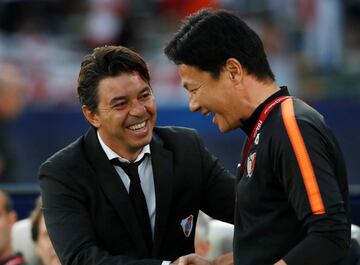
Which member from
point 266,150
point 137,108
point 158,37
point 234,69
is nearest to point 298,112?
point 266,150

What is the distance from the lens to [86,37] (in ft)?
34.3

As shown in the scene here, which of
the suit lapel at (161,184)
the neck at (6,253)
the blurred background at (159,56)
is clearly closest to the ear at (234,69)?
the suit lapel at (161,184)

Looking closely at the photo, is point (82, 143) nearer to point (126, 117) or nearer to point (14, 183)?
point (126, 117)

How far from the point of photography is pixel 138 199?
3660 mm

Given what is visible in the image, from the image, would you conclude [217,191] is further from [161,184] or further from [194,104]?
[194,104]

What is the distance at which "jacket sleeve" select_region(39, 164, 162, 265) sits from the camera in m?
3.48

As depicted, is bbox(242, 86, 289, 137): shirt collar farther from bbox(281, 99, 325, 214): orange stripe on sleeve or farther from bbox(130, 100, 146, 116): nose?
bbox(130, 100, 146, 116): nose

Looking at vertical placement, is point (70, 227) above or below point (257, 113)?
below

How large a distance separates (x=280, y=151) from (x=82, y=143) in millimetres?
1062

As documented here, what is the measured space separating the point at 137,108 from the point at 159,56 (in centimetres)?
631

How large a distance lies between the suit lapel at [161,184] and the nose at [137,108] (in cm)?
22

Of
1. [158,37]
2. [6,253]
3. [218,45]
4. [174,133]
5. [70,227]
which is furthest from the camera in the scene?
[158,37]

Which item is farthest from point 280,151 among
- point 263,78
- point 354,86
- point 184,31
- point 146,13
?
point 146,13

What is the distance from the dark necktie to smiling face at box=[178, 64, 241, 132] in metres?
0.57
